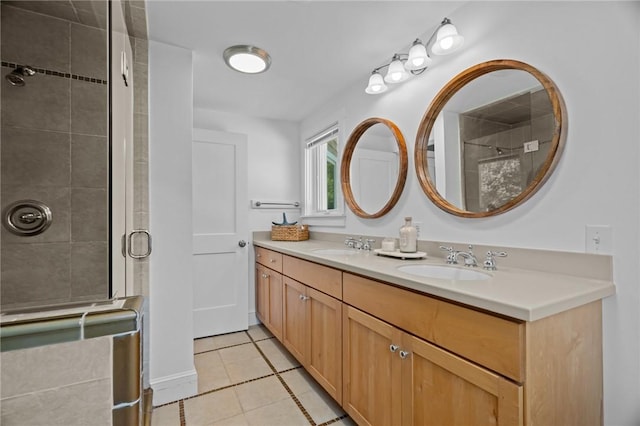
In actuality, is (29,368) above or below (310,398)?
above

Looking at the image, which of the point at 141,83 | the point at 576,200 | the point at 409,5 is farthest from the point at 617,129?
the point at 141,83

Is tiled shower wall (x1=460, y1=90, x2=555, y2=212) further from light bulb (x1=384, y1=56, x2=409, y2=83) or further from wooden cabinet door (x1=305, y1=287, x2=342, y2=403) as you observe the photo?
wooden cabinet door (x1=305, y1=287, x2=342, y2=403)

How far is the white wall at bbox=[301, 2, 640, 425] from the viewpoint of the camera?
99 cm

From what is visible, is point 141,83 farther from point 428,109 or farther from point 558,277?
point 558,277

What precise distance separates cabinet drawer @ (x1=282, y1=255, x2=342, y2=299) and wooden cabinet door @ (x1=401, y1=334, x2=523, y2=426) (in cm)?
51

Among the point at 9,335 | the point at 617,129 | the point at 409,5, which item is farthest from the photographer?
the point at 409,5

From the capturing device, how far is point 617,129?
1018 millimetres

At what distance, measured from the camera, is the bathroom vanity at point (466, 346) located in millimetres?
783

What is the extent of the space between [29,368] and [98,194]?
30.9 inches

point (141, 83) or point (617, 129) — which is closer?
point (617, 129)

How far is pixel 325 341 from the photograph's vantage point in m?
1.66

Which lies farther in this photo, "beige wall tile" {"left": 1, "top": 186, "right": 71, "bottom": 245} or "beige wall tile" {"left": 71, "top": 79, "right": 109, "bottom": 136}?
"beige wall tile" {"left": 71, "top": 79, "right": 109, "bottom": 136}

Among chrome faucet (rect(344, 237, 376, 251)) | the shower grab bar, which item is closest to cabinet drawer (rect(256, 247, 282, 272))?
the shower grab bar

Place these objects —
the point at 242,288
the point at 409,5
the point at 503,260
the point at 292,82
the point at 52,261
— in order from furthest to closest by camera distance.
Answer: the point at 242,288, the point at 292,82, the point at 409,5, the point at 503,260, the point at 52,261
